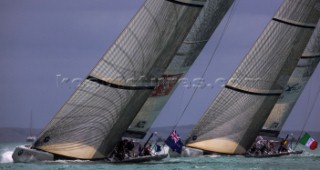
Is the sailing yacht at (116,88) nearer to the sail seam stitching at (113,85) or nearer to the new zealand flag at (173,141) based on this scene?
the sail seam stitching at (113,85)

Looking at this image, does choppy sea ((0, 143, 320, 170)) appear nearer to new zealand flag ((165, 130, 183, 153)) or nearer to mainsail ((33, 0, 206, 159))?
mainsail ((33, 0, 206, 159))

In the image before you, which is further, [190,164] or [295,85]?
[295,85]

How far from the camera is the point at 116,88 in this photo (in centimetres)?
4669

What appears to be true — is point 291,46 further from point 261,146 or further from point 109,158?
point 109,158

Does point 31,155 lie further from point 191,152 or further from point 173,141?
point 191,152

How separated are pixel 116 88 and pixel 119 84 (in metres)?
0.22

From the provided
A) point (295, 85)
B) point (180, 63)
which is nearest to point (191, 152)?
point (180, 63)

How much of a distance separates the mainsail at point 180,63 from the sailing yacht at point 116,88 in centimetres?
308

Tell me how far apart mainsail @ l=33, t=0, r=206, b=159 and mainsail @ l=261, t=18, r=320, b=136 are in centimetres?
1707

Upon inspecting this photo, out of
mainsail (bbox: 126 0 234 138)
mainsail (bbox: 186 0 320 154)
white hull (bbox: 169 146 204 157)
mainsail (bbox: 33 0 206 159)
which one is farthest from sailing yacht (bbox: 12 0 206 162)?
mainsail (bbox: 186 0 320 154)

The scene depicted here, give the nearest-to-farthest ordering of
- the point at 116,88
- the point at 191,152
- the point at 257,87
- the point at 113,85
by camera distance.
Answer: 1. the point at 113,85
2. the point at 116,88
3. the point at 191,152
4. the point at 257,87

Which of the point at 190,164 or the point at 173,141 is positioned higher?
the point at 173,141

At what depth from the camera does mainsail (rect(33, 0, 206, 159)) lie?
151 ft

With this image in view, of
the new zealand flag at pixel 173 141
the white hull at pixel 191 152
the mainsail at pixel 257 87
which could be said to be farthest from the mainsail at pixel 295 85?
the new zealand flag at pixel 173 141
